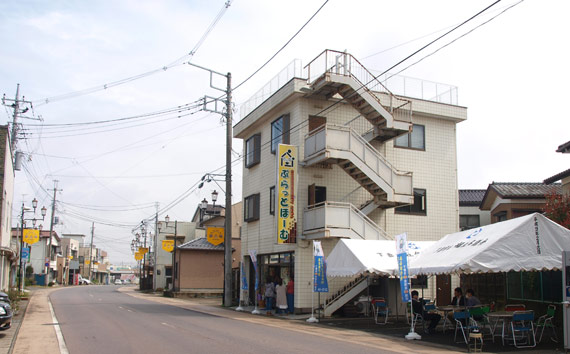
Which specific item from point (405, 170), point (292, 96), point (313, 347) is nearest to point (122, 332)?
point (313, 347)

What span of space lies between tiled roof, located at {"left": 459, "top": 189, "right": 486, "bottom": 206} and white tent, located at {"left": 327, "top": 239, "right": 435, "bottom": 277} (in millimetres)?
23876

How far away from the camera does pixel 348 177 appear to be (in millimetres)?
26062

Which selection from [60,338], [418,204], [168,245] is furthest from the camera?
[168,245]

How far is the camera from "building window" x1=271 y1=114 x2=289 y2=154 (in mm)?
26250

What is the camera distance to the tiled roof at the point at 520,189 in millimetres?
33438

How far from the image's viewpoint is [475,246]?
1436 centimetres

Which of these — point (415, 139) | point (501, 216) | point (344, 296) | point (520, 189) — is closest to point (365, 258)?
point (344, 296)

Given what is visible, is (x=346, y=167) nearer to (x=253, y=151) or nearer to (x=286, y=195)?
(x=286, y=195)

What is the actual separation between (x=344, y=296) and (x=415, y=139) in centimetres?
939

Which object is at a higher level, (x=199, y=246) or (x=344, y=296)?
(x=199, y=246)

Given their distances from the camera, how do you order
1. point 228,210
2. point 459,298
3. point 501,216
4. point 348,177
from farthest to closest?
1. point 501,216
2. point 228,210
3. point 348,177
4. point 459,298

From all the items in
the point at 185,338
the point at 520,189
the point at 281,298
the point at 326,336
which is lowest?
the point at 326,336

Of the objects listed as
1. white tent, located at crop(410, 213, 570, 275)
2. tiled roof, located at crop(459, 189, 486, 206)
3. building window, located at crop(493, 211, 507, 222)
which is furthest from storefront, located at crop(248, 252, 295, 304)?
tiled roof, located at crop(459, 189, 486, 206)

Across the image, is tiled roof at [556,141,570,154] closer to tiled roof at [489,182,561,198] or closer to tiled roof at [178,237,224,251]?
tiled roof at [489,182,561,198]
